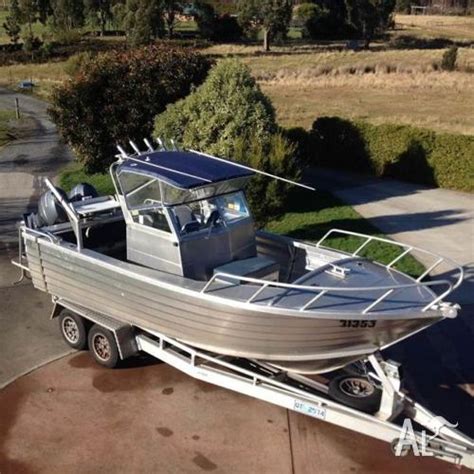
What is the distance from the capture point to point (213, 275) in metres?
7.82

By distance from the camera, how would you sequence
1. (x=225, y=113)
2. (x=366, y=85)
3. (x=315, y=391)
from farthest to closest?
1. (x=366, y=85)
2. (x=225, y=113)
3. (x=315, y=391)

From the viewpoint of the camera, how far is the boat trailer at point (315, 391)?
6.67 meters

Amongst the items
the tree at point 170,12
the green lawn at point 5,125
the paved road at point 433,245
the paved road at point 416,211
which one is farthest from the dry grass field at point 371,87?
the tree at point 170,12

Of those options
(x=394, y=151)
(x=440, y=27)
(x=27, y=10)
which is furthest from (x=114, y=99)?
(x=440, y=27)

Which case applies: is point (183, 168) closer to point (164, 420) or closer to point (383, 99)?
point (164, 420)

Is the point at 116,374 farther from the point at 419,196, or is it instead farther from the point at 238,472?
the point at 419,196

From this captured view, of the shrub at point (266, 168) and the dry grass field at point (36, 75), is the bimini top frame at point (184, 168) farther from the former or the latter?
the dry grass field at point (36, 75)

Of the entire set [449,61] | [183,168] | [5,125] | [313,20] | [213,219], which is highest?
[183,168]

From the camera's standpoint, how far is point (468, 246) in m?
13.3

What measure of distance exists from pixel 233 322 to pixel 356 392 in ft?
5.19

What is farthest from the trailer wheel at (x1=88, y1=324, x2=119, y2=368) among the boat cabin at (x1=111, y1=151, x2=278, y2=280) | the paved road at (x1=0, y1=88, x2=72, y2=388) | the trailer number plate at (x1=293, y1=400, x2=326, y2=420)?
the trailer number plate at (x1=293, y1=400, x2=326, y2=420)

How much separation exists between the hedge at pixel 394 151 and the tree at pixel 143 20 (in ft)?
146

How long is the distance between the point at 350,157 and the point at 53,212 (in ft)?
39.8

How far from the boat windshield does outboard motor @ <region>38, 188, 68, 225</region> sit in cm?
220
